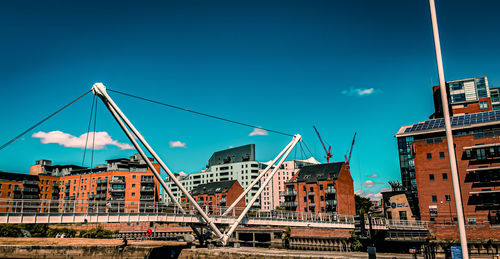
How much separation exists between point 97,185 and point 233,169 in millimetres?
73881

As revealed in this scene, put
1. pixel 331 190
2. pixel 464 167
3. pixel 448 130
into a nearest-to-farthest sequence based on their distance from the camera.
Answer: pixel 448 130 < pixel 464 167 < pixel 331 190

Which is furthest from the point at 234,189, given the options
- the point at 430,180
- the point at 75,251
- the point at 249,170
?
the point at 75,251

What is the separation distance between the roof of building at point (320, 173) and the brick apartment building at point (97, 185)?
42.3 metres

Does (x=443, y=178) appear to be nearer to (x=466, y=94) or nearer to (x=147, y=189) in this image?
(x=466, y=94)

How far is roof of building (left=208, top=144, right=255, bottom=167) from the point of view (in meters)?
175

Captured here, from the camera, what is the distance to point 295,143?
171 feet

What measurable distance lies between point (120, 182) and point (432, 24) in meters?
98.8

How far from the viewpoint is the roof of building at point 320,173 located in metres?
88.7

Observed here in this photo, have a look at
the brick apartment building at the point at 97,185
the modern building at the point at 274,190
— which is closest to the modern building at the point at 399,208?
the brick apartment building at the point at 97,185

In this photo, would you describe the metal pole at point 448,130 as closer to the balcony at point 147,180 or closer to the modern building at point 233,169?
the balcony at point 147,180

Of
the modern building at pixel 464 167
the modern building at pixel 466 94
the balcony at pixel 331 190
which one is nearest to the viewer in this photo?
the modern building at pixel 464 167

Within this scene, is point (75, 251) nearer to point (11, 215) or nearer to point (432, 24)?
point (11, 215)

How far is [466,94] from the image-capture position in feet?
324

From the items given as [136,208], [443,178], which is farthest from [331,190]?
[136,208]
